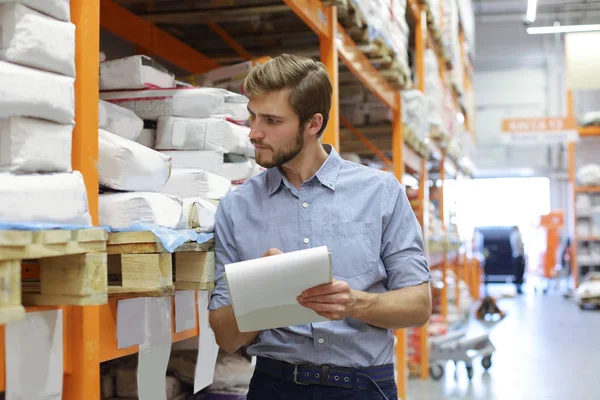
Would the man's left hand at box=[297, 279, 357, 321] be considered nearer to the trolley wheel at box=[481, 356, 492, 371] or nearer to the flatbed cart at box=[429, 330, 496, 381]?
the flatbed cart at box=[429, 330, 496, 381]

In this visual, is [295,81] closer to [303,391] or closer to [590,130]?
[303,391]

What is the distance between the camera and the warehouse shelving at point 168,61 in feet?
6.45

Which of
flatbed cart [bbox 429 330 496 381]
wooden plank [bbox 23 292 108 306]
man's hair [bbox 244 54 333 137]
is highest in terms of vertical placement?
man's hair [bbox 244 54 333 137]

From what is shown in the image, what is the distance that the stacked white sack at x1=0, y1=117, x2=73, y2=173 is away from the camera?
5.74ft

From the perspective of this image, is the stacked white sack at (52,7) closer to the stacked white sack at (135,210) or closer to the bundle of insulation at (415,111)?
the stacked white sack at (135,210)

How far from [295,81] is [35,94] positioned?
824 millimetres

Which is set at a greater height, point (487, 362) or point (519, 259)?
point (519, 259)

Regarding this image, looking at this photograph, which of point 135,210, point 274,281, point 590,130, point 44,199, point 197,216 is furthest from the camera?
point 590,130

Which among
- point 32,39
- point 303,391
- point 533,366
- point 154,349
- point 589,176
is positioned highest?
point 589,176

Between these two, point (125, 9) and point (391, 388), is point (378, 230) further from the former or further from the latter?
point (125, 9)

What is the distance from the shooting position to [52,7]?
184cm

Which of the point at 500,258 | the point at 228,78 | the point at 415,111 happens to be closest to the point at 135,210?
the point at 228,78

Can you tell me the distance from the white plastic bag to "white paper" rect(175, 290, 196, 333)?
3.43ft

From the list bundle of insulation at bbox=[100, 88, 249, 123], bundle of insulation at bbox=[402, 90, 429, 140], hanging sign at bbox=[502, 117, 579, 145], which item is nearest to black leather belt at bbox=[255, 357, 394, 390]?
bundle of insulation at bbox=[100, 88, 249, 123]
